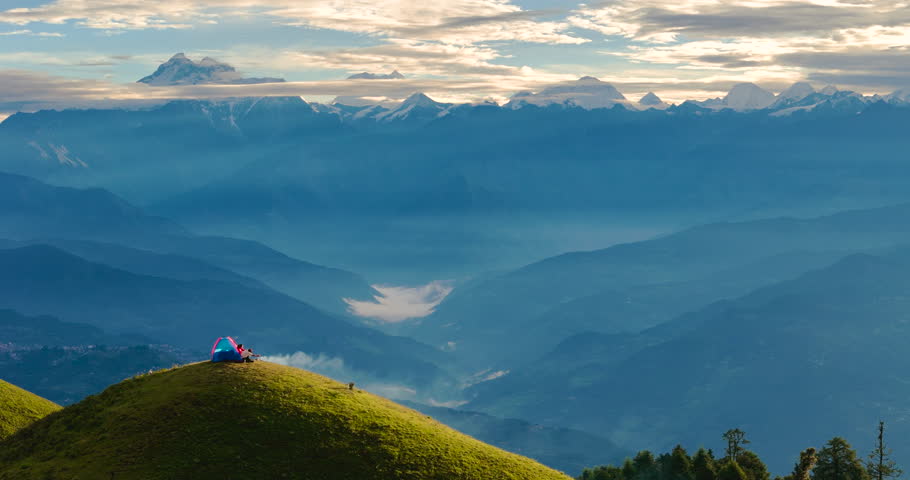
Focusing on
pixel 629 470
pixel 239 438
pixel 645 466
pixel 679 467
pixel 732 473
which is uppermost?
pixel 645 466

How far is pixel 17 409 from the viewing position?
78188 millimetres

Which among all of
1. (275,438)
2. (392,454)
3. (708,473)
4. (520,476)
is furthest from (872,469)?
(275,438)

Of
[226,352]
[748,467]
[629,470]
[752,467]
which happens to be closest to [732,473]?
[752,467]

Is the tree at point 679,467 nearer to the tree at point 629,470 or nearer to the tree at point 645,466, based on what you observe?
the tree at point 645,466

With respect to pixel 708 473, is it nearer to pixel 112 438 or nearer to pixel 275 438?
pixel 275 438

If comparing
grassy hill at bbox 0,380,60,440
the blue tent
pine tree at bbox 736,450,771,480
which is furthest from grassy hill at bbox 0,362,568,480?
pine tree at bbox 736,450,771,480

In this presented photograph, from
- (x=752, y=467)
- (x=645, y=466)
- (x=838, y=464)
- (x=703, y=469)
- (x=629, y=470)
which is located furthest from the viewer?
(x=629, y=470)

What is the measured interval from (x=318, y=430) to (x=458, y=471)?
394 inches

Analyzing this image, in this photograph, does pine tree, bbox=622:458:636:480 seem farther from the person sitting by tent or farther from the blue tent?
the blue tent

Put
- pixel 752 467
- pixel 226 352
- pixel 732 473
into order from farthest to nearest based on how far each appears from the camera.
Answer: pixel 752 467 < pixel 732 473 < pixel 226 352

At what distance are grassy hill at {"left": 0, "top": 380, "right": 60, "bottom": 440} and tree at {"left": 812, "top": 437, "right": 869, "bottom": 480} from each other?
9430 centimetres

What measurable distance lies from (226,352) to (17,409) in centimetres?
3255

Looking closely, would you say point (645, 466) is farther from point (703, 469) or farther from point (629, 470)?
point (703, 469)

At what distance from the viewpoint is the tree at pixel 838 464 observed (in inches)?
3873
